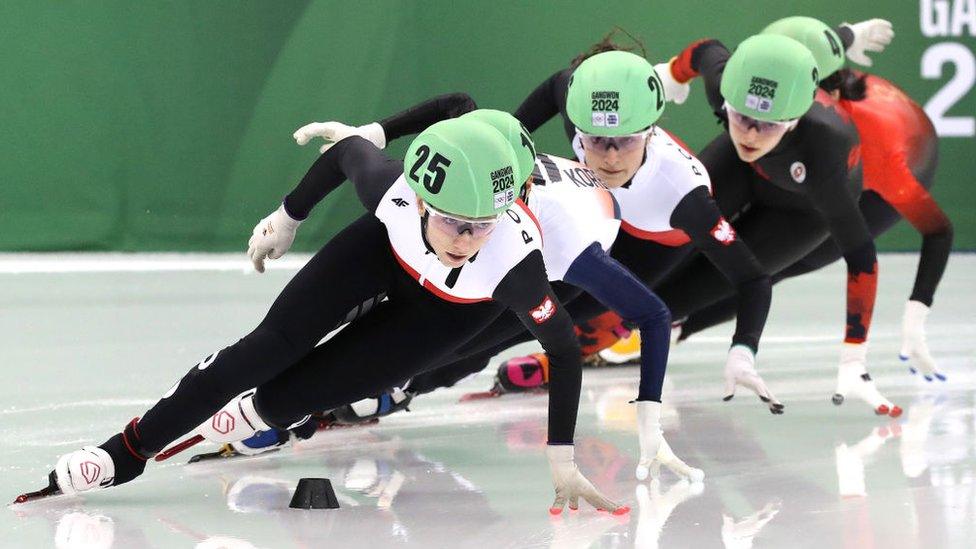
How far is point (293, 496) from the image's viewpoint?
3730 millimetres

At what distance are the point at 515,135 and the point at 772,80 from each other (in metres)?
1.34

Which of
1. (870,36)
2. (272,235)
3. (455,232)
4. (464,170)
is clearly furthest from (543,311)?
(870,36)

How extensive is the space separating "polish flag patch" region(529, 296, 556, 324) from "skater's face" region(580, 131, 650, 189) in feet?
3.41

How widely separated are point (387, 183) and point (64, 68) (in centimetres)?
425

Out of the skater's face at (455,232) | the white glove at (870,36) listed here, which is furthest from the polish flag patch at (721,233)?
the white glove at (870,36)

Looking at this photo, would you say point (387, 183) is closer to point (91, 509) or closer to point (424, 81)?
point (91, 509)

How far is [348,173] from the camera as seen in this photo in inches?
152

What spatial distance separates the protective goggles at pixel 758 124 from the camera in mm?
4797

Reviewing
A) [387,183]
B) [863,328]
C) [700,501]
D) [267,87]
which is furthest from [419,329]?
[267,87]

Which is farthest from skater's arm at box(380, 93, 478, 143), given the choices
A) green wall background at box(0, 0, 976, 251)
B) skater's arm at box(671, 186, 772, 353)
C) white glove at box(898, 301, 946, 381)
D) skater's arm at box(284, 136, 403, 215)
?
green wall background at box(0, 0, 976, 251)

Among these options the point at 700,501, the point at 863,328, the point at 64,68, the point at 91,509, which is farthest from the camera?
the point at 64,68

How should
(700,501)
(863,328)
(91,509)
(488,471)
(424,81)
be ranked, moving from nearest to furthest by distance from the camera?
(91,509), (700,501), (488,471), (863,328), (424,81)

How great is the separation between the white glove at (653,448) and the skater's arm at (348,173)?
3.08 feet

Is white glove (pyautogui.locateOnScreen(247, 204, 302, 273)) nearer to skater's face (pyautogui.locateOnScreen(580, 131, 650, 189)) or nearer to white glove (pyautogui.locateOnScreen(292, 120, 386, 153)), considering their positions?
white glove (pyautogui.locateOnScreen(292, 120, 386, 153))
